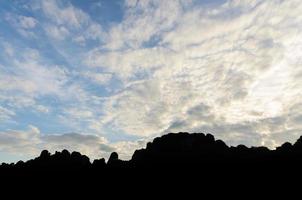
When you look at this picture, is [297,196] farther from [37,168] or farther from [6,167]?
[6,167]

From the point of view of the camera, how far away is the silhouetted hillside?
81.2 m

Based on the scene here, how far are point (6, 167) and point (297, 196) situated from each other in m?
94.5

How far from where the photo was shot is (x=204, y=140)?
10175 centimetres

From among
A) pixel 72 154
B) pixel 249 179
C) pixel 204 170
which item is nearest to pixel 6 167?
pixel 72 154

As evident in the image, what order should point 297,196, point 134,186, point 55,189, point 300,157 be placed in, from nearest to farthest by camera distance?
A: point 297,196, point 300,157, point 134,186, point 55,189

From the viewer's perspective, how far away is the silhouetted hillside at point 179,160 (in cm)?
8119

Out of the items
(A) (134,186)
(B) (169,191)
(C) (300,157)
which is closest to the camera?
(C) (300,157)

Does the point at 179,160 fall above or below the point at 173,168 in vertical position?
above

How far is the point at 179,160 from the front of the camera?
313ft

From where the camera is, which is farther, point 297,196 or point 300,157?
point 300,157

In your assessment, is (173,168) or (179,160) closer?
(173,168)

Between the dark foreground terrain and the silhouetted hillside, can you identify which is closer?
the dark foreground terrain

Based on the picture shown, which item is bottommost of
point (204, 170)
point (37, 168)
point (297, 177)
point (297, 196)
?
point (297, 196)

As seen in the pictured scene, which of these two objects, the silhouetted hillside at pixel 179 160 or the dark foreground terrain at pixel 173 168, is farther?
the silhouetted hillside at pixel 179 160
